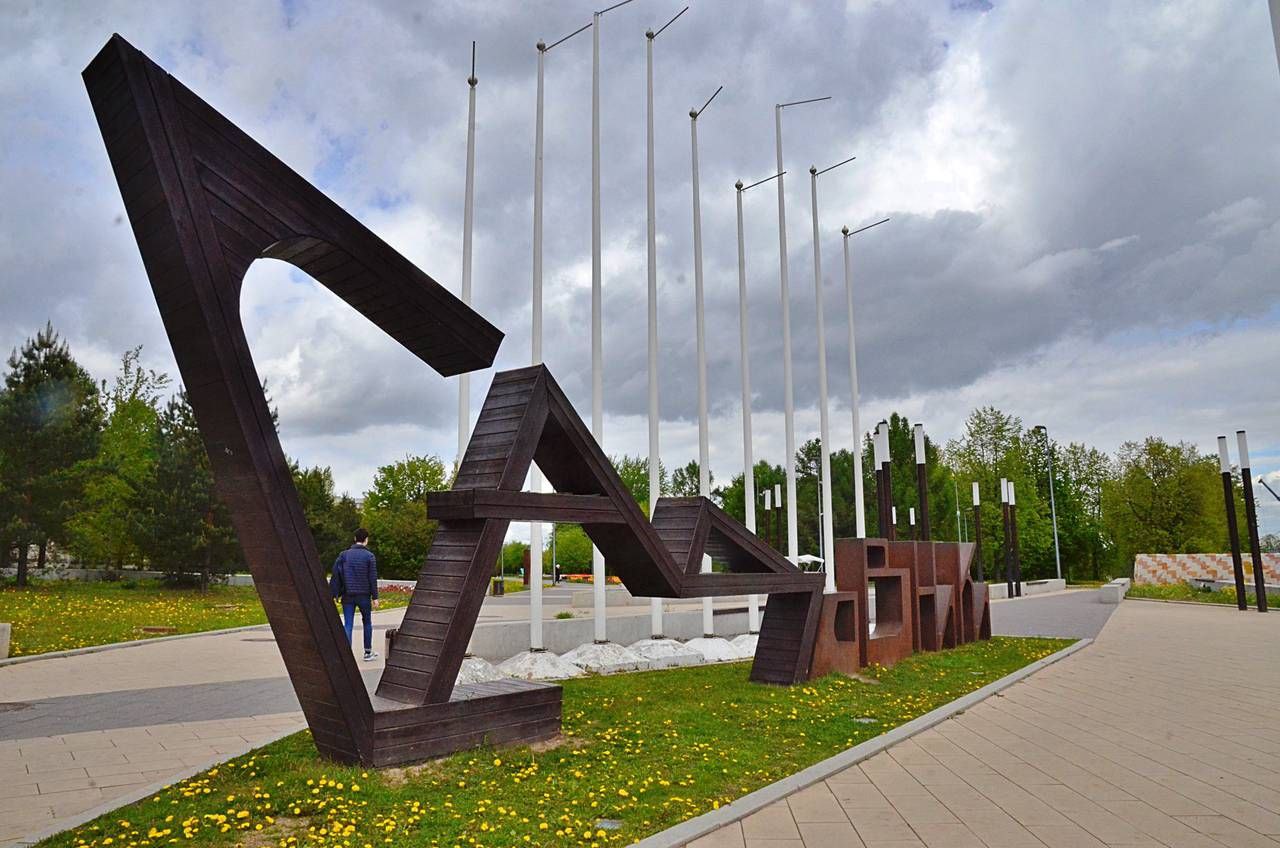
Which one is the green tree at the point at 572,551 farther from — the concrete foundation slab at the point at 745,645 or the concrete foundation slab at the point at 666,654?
the concrete foundation slab at the point at 666,654

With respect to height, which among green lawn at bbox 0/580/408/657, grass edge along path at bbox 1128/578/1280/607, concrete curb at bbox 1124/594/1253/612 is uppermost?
green lawn at bbox 0/580/408/657

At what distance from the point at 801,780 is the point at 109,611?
59.2 feet

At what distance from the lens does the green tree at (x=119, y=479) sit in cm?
2424

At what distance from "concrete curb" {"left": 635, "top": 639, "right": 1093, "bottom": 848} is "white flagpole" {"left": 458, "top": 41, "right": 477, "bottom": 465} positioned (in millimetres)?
5963

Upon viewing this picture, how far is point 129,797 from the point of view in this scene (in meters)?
5.11

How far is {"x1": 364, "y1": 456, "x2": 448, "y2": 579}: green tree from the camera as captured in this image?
35.0m

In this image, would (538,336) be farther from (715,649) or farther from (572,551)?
(572,551)

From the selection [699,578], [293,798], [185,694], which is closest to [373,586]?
[185,694]

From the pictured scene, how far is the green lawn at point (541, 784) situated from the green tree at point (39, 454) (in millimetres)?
20773

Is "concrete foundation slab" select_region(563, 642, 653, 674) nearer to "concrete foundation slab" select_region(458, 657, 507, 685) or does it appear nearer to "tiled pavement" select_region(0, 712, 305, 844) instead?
"concrete foundation slab" select_region(458, 657, 507, 685)

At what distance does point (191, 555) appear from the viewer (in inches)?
936

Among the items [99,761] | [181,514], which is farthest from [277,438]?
[181,514]

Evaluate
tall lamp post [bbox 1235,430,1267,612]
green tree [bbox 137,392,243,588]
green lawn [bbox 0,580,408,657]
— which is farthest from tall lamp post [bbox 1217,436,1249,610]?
green tree [bbox 137,392,243,588]

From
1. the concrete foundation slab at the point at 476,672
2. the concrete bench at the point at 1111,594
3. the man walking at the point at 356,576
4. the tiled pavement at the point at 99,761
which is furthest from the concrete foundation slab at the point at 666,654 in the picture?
the concrete bench at the point at 1111,594
